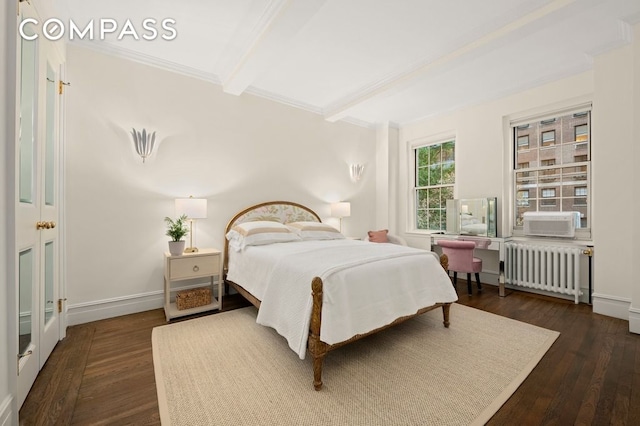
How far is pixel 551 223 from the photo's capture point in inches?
146

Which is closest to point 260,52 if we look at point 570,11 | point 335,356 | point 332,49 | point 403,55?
point 332,49

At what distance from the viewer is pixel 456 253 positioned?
3875mm

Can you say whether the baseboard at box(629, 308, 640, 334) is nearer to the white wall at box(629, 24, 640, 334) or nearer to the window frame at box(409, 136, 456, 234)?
the white wall at box(629, 24, 640, 334)

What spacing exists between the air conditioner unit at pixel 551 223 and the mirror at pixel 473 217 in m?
A: 0.42

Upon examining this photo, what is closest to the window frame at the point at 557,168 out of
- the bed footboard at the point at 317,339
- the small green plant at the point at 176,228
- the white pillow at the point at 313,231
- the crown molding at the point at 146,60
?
the white pillow at the point at 313,231

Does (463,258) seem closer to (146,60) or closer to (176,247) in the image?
(176,247)

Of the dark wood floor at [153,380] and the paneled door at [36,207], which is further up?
the paneled door at [36,207]

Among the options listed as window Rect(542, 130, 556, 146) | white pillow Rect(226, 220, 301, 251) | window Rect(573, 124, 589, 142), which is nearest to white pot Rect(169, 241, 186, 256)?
white pillow Rect(226, 220, 301, 251)

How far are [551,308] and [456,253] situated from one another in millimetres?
1164

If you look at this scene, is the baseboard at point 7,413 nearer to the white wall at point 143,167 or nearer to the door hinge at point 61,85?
the white wall at point 143,167

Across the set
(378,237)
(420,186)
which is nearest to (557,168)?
(420,186)

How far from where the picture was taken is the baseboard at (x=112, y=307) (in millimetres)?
2779

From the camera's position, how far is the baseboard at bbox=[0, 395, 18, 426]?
1.29 m

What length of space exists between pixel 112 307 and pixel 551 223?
5.48 m
